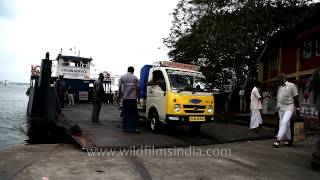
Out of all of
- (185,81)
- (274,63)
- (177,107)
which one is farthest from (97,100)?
(274,63)

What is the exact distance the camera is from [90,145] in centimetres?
883

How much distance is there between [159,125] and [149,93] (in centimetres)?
120

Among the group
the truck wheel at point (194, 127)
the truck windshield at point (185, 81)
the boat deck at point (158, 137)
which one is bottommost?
the boat deck at point (158, 137)

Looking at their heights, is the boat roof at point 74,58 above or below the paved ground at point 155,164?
above

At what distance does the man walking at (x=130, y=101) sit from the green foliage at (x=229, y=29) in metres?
13.4

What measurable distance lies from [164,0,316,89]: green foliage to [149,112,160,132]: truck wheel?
41.4 ft

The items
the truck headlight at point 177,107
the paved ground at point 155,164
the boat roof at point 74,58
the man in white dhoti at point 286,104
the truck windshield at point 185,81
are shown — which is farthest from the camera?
the boat roof at point 74,58

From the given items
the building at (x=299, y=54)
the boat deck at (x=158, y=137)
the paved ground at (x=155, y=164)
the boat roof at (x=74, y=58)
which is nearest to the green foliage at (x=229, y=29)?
the building at (x=299, y=54)

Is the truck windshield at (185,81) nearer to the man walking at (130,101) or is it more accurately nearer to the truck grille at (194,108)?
the truck grille at (194,108)

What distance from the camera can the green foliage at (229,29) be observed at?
24359 millimetres

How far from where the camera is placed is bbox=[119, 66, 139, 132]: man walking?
11.4 m

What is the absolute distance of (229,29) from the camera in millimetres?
24828

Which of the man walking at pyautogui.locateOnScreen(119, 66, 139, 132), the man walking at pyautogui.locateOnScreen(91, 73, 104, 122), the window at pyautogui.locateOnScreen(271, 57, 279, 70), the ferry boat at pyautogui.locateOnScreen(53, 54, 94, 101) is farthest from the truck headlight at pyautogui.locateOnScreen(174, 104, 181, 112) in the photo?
the window at pyautogui.locateOnScreen(271, 57, 279, 70)

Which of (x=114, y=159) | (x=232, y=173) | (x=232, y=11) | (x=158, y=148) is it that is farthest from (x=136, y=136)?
(x=232, y=11)
